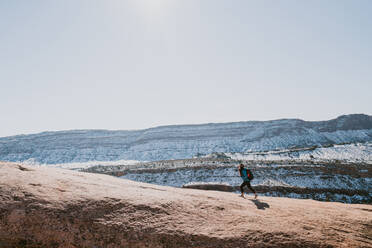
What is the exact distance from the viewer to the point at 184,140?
83.4 metres

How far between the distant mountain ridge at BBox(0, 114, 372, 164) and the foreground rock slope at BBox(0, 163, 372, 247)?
6374 centimetres

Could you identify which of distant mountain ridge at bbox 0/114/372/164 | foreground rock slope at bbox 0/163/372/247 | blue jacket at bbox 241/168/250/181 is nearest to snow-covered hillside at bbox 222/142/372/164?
distant mountain ridge at bbox 0/114/372/164

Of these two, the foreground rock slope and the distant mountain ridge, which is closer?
the foreground rock slope

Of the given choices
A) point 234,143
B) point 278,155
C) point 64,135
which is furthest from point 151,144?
point 278,155

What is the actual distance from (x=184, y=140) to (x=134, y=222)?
259 feet

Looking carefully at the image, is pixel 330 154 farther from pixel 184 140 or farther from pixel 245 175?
pixel 184 140

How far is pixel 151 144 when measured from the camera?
3282 inches

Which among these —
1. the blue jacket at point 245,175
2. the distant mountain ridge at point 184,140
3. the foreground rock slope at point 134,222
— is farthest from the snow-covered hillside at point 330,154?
the foreground rock slope at point 134,222

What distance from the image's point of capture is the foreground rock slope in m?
4.37

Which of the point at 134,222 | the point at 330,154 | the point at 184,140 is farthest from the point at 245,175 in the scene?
the point at 184,140

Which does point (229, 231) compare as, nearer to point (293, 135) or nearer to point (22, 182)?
point (22, 182)

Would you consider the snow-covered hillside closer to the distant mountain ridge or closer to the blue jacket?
the distant mountain ridge

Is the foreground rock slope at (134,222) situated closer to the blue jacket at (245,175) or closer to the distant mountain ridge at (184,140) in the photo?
the blue jacket at (245,175)

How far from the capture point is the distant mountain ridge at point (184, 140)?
70938mm
